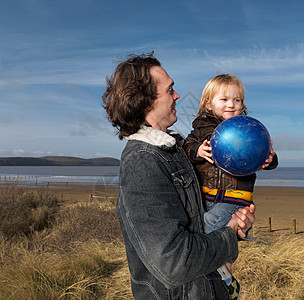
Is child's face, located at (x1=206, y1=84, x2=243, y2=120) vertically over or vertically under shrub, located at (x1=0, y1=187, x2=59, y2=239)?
over

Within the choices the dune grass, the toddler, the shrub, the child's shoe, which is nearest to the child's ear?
the toddler

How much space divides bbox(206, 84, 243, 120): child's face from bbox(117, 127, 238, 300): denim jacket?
1245mm

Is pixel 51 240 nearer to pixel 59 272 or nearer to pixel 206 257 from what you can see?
pixel 59 272

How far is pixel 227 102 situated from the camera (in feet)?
10.7

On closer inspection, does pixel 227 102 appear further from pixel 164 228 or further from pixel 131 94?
pixel 164 228

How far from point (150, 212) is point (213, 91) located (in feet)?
6.31

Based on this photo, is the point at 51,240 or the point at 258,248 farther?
the point at 51,240

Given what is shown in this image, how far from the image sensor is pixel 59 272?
6074mm

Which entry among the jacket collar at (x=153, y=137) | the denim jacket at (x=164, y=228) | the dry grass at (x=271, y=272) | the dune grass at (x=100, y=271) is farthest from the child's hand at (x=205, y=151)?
the dry grass at (x=271, y=272)

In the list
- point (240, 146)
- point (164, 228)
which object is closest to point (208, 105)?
point (240, 146)

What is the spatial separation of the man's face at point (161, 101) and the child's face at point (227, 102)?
3.69 feet

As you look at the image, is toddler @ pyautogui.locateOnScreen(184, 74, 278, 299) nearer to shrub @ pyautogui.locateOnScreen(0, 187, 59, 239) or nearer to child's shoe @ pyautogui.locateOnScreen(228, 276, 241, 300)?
child's shoe @ pyautogui.locateOnScreen(228, 276, 241, 300)

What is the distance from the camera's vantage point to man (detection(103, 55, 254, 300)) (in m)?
1.78

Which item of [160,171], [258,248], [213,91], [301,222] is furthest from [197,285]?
[301,222]
